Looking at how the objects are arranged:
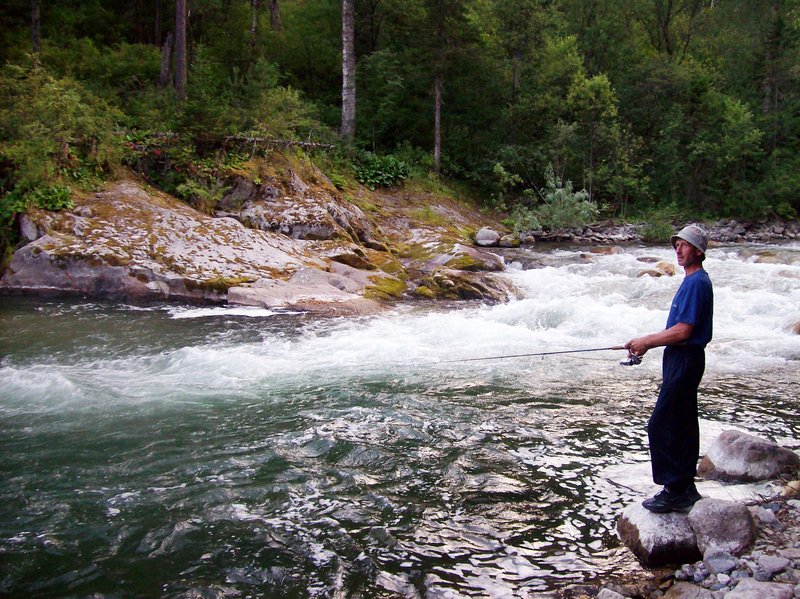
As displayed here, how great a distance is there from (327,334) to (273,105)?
10693 mm

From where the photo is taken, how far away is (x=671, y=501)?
4191 millimetres

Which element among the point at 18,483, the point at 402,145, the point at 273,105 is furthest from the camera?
the point at 402,145

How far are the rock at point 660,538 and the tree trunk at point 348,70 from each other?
20.4 metres

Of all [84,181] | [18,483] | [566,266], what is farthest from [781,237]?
[18,483]

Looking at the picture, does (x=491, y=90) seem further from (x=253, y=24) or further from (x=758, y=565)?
(x=758, y=565)

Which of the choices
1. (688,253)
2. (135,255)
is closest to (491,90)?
(135,255)

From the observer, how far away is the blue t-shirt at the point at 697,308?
157 inches

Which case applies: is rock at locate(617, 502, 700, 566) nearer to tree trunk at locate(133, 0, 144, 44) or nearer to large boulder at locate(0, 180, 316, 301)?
large boulder at locate(0, 180, 316, 301)

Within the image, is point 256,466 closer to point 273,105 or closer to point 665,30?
point 273,105

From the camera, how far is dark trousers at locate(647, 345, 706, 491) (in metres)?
4.08

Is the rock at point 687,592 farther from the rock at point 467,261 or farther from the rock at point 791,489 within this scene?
the rock at point 467,261

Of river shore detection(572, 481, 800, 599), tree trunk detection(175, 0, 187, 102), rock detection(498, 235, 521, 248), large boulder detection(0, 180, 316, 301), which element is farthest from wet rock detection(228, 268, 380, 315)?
tree trunk detection(175, 0, 187, 102)

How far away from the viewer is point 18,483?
497cm

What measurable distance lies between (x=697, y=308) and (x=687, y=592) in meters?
1.64
